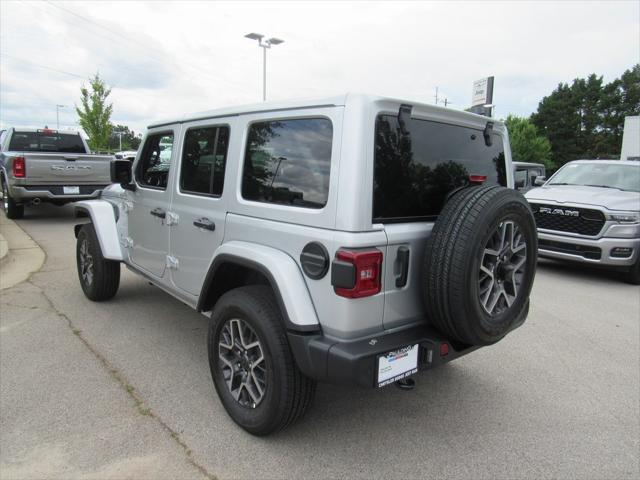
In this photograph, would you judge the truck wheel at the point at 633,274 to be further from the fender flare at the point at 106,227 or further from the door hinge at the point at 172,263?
the fender flare at the point at 106,227

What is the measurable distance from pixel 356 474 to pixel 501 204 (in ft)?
5.21

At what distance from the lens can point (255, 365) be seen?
2.69 meters

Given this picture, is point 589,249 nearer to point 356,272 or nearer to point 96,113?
point 356,272

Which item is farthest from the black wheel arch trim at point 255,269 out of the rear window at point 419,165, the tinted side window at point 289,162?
the rear window at point 419,165

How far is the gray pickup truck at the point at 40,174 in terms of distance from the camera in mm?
9922

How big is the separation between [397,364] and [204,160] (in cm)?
192

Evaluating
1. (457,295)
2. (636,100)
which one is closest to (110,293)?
(457,295)

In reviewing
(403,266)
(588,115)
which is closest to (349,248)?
(403,266)

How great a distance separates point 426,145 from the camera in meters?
2.68

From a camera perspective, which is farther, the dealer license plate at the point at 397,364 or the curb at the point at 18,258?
the curb at the point at 18,258

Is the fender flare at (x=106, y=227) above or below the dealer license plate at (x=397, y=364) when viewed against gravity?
above

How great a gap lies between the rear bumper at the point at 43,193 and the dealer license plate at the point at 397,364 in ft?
30.9

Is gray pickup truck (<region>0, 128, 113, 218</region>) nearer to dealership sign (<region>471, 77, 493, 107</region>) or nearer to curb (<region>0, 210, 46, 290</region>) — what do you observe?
curb (<region>0, 210, 46, 290</region>)

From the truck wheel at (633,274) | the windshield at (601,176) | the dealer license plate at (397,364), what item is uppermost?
the windshield at (601,176)
